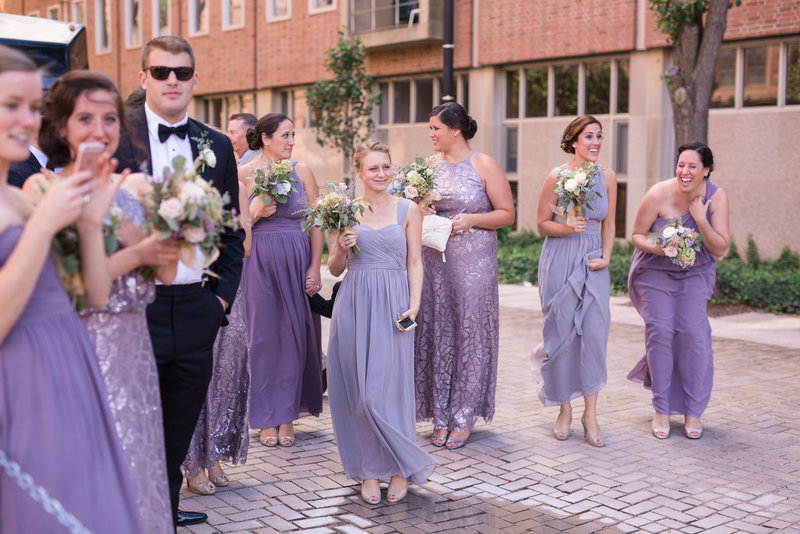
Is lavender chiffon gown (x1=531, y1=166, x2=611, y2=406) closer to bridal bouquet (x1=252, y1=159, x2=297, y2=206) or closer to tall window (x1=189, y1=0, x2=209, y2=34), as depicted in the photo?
bridal bouquet (x1=252, y1=159, x2=297, y2=206)

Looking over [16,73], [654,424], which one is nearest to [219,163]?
[16,73]

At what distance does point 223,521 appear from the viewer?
5258mm

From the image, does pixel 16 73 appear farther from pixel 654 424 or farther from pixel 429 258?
pixel 654 424


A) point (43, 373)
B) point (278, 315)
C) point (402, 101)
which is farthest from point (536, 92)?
point (43, 373)

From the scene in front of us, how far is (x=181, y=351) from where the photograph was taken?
4246 millimetres

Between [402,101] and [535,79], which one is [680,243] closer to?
[535,79]

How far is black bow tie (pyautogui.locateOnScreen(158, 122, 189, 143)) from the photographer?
4.49 metres

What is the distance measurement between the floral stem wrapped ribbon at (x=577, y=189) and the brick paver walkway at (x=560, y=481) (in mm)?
1818

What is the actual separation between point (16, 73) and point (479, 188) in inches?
184

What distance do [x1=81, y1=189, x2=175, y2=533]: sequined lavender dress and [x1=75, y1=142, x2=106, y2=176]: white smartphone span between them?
479mm

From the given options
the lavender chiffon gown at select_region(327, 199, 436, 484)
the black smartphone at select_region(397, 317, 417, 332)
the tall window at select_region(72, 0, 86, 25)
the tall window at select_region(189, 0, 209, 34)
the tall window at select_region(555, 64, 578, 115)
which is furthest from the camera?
the tall window at select_region(72, 0, 86, 25)

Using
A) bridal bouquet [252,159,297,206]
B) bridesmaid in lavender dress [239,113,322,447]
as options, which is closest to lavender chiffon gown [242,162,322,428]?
bridesmaid in lavender dress [239,113,322,447]

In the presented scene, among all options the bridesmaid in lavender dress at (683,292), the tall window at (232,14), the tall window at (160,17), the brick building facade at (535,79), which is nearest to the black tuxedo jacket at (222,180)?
the bridesmaid in lavender dress at (683,292)

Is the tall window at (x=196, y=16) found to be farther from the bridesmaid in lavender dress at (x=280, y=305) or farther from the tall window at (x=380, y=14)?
the bridesmaid in lavender dress at (x=280, y=305)
